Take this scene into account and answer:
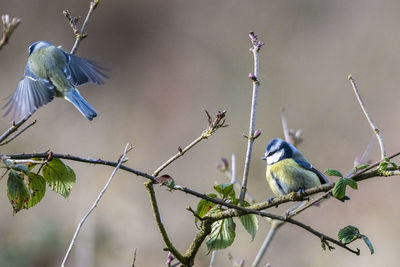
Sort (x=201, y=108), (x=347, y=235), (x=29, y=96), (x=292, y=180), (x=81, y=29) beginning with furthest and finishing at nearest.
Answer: (x=201, y=108) < (x=292, y=180) < (x=29, y=96) < (x=81, y=29) < (x=347, y=235)

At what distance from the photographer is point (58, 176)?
153 centimetres

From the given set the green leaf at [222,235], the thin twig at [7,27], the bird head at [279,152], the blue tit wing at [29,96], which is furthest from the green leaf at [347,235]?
the bird head at [279,152]

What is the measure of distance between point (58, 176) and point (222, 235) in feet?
1.49

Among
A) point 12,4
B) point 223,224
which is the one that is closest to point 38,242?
point 223,224

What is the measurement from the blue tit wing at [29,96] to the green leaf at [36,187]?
478 millimetres

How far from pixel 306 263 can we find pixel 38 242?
2858 mm

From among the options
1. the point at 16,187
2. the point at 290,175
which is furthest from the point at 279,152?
the point at 16,187

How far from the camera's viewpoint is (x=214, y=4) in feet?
34.0

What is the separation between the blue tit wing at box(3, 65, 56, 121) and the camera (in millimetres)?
2057

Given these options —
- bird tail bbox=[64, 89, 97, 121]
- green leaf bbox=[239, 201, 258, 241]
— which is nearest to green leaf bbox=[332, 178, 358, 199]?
green leaf bbox=[239, 201, 258, 241]

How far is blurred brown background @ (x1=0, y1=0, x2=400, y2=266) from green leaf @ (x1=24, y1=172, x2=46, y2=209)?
4155 millimetres

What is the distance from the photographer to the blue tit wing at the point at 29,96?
81.0 inches

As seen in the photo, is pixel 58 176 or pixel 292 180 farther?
pixel 292 180

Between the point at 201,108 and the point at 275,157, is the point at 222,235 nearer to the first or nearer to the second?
the point at 275,157
